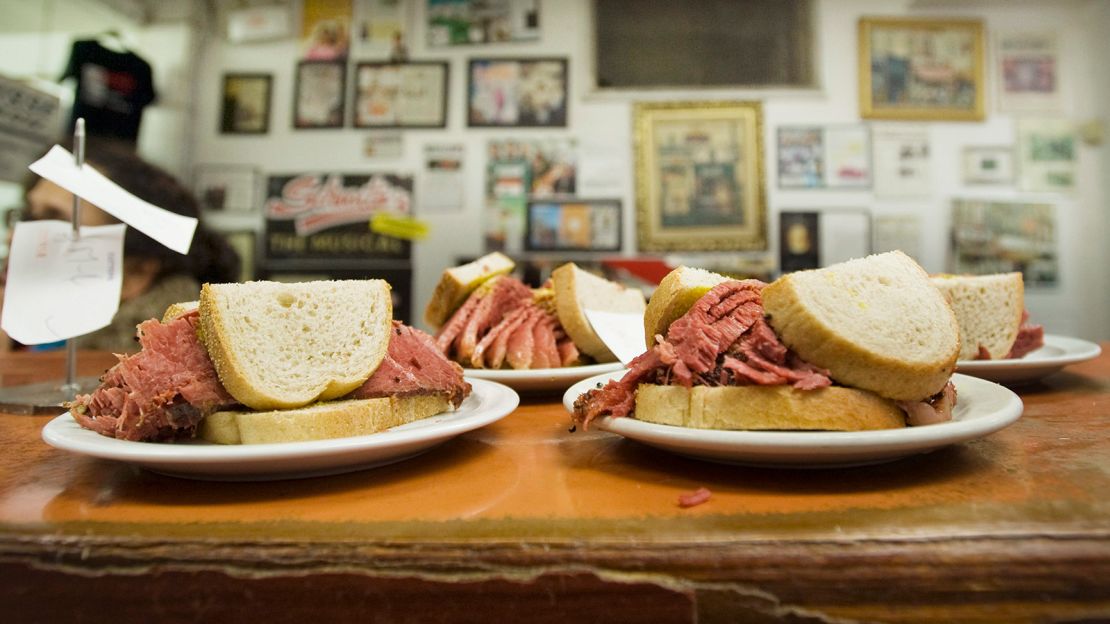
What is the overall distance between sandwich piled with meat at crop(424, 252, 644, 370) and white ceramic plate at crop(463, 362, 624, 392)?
0.13 metres

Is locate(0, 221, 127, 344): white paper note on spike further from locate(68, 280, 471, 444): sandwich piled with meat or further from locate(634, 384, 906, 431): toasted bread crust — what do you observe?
locate(634, 384, 906, 431): toasted bread crust

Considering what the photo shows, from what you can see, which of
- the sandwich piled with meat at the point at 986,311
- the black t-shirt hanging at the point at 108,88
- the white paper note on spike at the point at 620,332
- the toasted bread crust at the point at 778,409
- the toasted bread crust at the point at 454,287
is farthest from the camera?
the black t-shirt hanging at the point at 108,88

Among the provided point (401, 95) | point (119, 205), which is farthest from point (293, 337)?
point (401, 95)

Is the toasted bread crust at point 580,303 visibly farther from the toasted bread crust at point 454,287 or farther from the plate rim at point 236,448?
the plate rim at point 236,448

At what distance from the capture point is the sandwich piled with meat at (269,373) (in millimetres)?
1002

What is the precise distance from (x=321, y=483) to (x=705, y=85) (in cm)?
469

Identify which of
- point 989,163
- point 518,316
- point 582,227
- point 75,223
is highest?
point 989,163

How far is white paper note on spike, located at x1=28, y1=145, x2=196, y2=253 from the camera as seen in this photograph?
131 cm

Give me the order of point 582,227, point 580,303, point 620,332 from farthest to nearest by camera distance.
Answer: point 582,227 < point 580,303 < point 620,332

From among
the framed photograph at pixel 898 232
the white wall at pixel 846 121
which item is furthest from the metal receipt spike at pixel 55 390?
the framed photograph at pixel 898 232

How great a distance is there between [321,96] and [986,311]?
486cm

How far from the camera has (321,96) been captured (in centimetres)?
501

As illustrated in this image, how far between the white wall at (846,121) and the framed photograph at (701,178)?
0.10 meters

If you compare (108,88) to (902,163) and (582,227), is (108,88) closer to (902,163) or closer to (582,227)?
(582,227)
